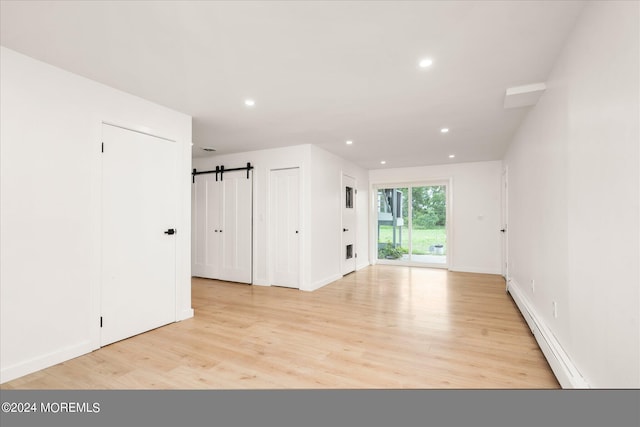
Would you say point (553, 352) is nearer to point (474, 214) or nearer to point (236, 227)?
point (236, 227)

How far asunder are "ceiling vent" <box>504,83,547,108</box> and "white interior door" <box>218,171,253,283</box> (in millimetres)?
3957

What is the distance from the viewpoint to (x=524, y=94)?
9.10 feet

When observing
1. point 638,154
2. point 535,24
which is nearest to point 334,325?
point 638,154

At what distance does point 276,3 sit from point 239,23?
32 centimetres

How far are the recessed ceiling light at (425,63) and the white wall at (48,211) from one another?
275 cm

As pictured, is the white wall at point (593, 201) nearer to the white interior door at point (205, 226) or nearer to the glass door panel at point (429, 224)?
the glass door panel at point (429, 224)

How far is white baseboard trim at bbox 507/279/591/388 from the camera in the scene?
6.01 feet

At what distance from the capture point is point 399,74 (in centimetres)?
253

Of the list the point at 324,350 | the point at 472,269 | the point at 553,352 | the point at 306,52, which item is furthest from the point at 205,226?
the point at 472,269

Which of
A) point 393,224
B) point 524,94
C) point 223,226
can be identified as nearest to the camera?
point 524,94

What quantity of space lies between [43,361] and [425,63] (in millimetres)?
3723

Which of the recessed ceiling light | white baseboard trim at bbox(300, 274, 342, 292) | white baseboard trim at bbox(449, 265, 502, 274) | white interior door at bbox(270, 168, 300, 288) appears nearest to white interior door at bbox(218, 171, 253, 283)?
white interior door at bbox(270, 168, 300, 288)

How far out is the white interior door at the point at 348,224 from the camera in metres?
6.16

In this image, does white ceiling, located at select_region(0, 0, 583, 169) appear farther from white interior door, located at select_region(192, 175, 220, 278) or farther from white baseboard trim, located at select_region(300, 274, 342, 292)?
white baseboard trim, located at select_region(300, 274, 342, 292)
